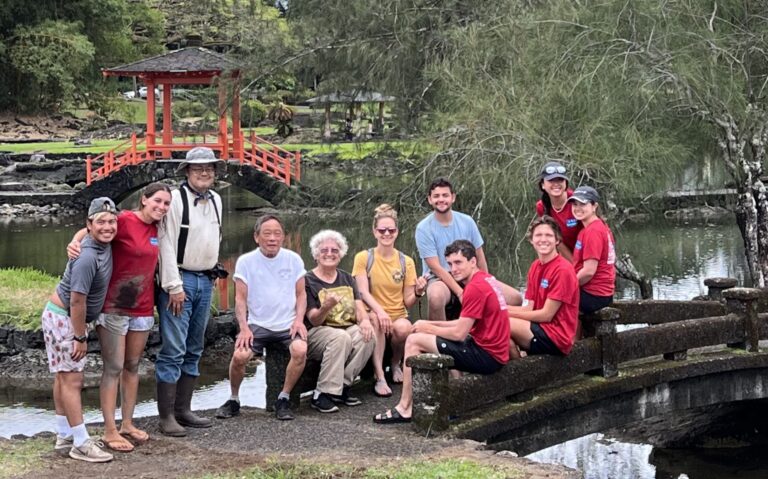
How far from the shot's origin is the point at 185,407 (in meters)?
6.69

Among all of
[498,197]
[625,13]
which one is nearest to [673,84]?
[625,13]

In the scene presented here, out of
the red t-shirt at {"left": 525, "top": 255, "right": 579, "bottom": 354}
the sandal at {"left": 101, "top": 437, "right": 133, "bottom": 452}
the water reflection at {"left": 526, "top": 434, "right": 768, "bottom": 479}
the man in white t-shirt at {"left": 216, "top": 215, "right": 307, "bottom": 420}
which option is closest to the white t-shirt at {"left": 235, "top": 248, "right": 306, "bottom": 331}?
the man in white t-shirt at {"left": 216, "top": 215, "right": 307, "bottom": 420}

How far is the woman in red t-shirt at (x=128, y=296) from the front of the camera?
19.9 feet

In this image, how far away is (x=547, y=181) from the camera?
23.9 feet

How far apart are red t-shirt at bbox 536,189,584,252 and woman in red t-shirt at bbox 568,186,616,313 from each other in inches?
4.9

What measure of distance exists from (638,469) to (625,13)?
187 inches

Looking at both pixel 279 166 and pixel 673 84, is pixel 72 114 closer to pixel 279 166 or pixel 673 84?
pixel 279 166

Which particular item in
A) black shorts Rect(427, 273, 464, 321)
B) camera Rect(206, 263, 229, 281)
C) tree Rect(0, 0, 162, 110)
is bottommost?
black shorts Rect(427, 273, 464, 321)

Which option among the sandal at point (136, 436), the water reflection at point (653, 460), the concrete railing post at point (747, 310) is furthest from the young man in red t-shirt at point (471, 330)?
the water reflection at point (653, 460)

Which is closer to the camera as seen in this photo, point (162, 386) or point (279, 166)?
point (162, 386)

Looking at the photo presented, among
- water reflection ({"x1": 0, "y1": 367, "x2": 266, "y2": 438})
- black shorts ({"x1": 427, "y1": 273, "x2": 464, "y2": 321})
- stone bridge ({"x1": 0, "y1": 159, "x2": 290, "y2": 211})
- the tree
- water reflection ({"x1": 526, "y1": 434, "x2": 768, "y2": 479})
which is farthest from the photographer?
the tree

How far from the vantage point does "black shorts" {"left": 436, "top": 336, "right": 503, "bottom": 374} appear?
6.46 m

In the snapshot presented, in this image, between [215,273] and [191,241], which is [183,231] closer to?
[191,241]

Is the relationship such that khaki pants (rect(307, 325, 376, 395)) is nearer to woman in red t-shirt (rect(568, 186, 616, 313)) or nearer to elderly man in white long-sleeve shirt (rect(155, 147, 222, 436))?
elderly man in white long-sleeve shirt (rect(155, 147, 222, 436))
